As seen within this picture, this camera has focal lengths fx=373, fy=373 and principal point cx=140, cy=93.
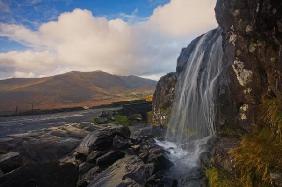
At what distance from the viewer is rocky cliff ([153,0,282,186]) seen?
11.0 m

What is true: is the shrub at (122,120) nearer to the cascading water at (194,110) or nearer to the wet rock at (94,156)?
the cascading water at (194,110)

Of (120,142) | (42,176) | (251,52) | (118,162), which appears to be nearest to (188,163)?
(118,162)

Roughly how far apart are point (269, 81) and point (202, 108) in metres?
8.06

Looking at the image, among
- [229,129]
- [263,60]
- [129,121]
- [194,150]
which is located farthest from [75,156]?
[129,121]

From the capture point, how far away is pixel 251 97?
1434cm

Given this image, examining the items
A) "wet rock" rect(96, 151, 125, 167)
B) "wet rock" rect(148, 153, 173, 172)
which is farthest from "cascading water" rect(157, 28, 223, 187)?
"wet rock" rect(96, 151, 125, 167)

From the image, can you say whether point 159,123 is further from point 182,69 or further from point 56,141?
point 56,141

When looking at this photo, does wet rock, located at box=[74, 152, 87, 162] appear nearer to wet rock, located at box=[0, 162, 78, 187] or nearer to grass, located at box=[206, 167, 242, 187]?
wet rock, located at box=[0, 162, 78, 187]

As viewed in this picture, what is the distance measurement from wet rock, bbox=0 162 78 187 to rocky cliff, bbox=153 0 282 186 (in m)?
7.54

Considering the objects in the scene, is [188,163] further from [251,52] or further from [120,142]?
[251,52]

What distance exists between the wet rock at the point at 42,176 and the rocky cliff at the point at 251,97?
7.54m

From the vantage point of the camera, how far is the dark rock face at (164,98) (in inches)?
1174

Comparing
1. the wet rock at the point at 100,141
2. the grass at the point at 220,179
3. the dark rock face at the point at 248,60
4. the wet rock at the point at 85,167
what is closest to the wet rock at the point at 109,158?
the wet rock at the point at 85,167

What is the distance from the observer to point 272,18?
40.5 ft
